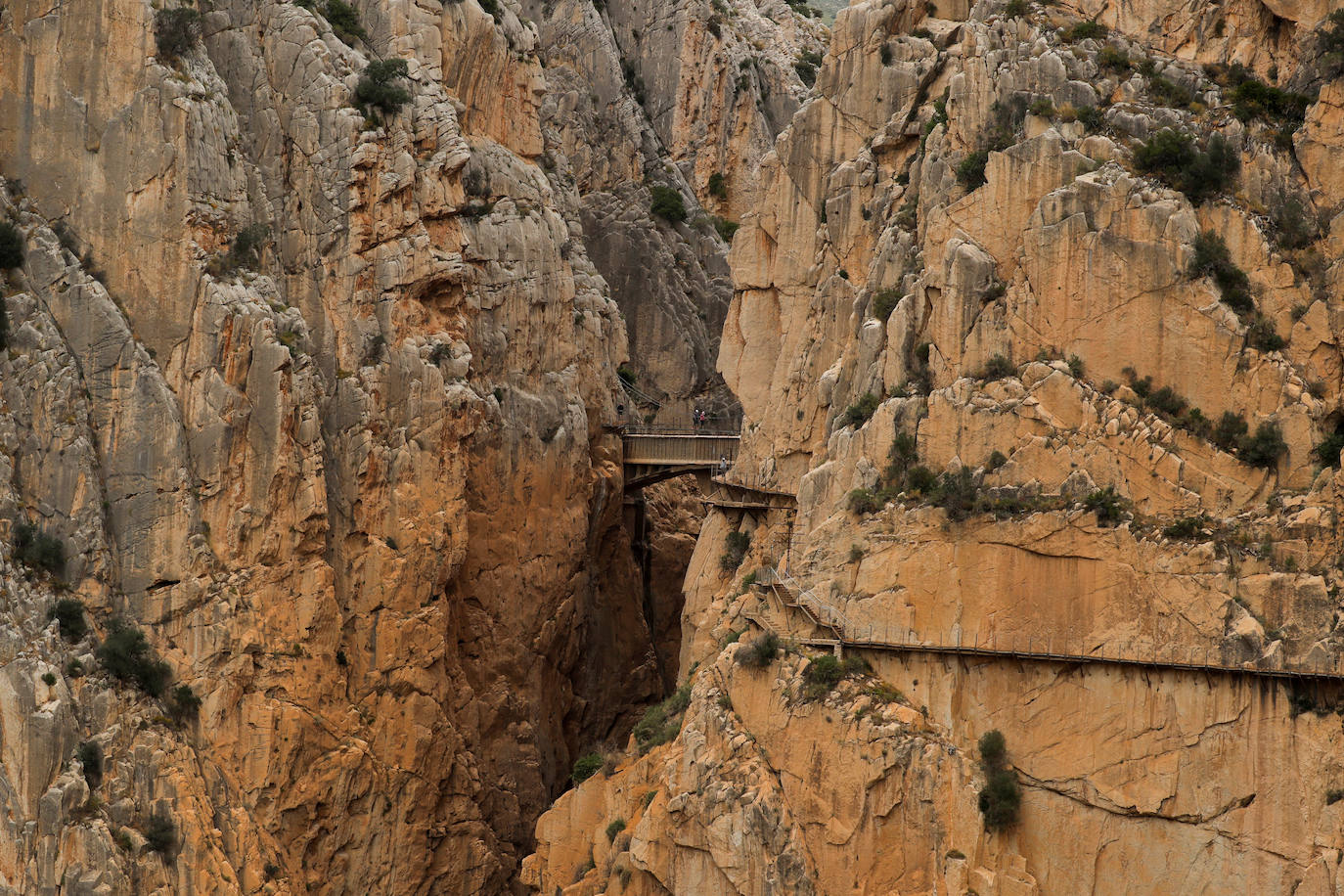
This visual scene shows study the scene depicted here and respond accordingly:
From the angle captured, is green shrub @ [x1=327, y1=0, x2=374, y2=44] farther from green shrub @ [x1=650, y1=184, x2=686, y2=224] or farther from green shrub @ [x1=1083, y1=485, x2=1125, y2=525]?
green shrub @ [x1=1083, y1=485, x2=1125, y2=525]

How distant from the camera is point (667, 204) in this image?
9181 cm

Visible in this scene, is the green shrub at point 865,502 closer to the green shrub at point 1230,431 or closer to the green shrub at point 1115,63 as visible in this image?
the green shrub at point 1230,431

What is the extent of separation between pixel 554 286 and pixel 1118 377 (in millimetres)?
30131

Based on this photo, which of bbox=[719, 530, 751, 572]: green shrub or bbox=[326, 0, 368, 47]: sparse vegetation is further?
bbox=[326, 0, 368, 47]: sparse vegetation

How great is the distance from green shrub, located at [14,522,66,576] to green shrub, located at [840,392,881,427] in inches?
1018

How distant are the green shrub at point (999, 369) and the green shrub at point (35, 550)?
99.2 ft

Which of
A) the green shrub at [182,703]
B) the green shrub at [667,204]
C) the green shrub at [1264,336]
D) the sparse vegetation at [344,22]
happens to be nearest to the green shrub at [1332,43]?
the green shrub at [1264,336]

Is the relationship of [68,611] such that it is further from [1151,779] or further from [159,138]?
[1151,779]

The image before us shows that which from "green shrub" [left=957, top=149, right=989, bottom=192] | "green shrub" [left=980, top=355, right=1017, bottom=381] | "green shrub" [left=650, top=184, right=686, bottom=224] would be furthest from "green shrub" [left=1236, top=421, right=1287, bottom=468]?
"green shrub" [left=650, top=184, right=686, bottom=224]

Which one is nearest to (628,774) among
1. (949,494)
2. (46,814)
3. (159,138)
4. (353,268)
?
(949,494)

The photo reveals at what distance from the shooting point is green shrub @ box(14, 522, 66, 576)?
6188 centimetres

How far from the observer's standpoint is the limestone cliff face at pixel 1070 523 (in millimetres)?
50562

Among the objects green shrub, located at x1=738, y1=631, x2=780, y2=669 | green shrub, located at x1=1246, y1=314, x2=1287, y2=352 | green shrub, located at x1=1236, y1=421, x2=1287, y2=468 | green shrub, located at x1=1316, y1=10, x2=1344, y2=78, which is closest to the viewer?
green shrub, located at x1=1236, y1=421, x2=1287, y2=468

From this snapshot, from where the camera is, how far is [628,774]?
58.9m
